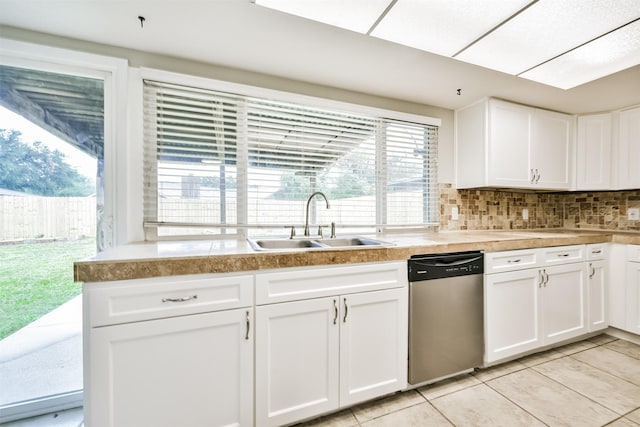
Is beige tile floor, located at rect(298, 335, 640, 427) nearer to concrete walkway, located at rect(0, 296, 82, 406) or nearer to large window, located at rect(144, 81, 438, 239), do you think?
large window, located at rect(144, 81, 438, 239)

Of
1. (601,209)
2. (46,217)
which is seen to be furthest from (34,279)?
(601,209)

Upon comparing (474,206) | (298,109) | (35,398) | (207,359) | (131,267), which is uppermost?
(298,109)

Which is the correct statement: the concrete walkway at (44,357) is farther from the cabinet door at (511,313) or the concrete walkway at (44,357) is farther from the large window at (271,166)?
the cabinet door at (511,313)

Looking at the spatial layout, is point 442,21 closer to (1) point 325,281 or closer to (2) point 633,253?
(1) point 325,281

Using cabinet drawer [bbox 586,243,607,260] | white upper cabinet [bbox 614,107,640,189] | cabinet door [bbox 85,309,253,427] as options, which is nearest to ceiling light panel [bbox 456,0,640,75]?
cabinet drawer [bbox 586,243,607,260]

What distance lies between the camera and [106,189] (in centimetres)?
163

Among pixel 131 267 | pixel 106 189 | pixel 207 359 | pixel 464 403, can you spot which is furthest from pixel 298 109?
pixel 464 403

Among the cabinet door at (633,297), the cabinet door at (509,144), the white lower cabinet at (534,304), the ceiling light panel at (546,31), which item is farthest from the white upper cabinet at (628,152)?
the ceiling light panel at (546,31)

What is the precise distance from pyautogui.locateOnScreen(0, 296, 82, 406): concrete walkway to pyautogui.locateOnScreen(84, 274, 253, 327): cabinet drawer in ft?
2.70

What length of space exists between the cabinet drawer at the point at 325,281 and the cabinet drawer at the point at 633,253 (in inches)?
88.7

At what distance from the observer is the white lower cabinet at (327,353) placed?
1.31 metres

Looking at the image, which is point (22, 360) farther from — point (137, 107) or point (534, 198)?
point (534, 198)

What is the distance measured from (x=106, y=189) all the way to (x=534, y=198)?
160 inches

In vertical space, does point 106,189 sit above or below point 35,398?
above
